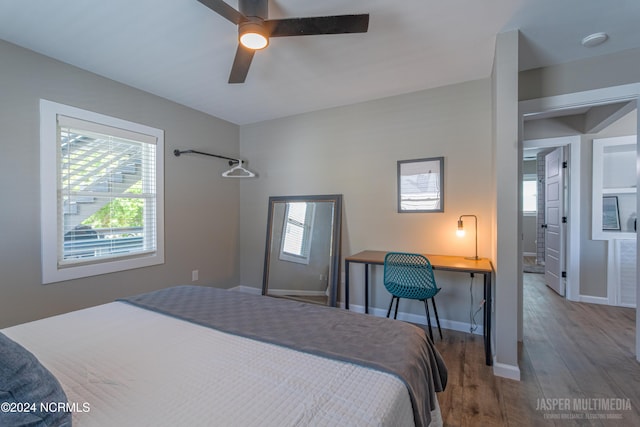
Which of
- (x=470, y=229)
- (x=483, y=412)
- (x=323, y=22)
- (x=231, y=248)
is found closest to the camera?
(x=323, y=22)

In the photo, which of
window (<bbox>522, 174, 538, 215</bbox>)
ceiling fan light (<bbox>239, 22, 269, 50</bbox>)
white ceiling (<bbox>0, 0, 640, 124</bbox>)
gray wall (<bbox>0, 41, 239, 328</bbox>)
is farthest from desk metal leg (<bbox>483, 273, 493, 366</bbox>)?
window (<bbox>522, 174, 538, 215</bbox>)

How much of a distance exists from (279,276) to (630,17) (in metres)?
3.83

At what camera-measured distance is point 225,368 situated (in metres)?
1.05

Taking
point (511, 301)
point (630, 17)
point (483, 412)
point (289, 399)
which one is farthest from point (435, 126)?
point (289, 399)

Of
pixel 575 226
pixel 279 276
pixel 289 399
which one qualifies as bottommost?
pixel 279 276

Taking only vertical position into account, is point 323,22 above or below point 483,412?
above

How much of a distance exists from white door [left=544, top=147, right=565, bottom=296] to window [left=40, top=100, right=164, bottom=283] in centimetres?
525

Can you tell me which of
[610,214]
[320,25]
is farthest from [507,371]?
[610,214]

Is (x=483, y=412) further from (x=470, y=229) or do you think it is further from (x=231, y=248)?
(x=231, y=248)

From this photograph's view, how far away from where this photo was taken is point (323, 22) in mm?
1563

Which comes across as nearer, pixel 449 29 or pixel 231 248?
pixel 449 29

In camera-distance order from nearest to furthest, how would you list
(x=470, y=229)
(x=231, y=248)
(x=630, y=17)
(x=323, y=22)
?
(x=323, y=22) → (x=630, y=17) → (x=470, y=229) → (x=231, y=248)

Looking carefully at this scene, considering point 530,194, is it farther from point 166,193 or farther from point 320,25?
point 166,193

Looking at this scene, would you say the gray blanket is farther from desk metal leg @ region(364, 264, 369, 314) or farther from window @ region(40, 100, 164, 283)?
desk metal leg @ region(364, 264, 369, 314)
